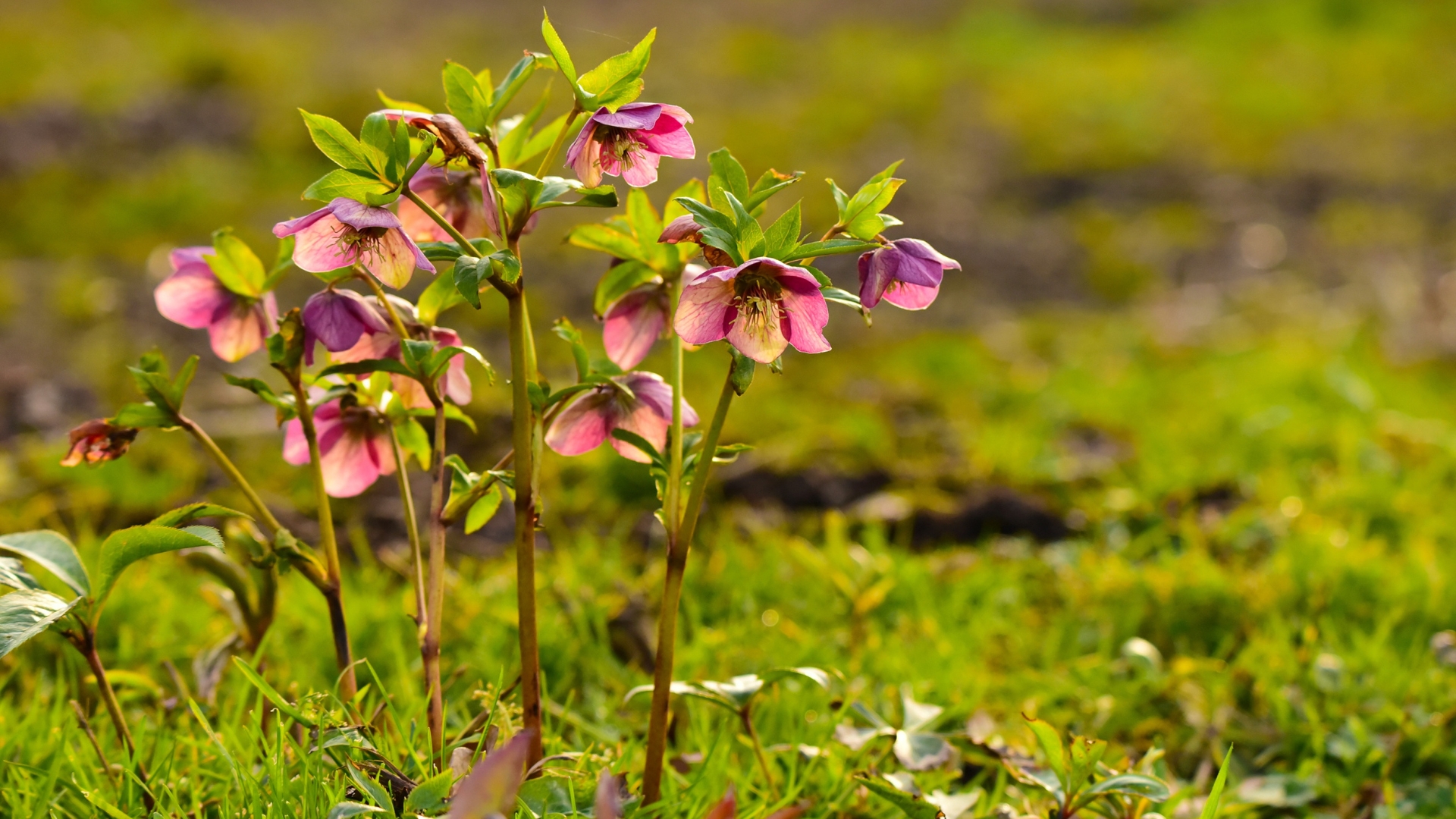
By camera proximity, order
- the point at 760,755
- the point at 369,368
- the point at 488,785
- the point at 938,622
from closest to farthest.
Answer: the point at 488,785 → the point at 369,368 → the point at 760,755 → the point at 938,622

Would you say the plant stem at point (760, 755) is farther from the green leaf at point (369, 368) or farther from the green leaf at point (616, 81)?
the green leaf at point (616, 81)

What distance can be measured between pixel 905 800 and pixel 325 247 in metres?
0.81

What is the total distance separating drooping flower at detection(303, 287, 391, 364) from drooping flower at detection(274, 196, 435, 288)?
6 centimetres

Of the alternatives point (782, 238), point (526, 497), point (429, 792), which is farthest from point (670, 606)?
point (782, 238)

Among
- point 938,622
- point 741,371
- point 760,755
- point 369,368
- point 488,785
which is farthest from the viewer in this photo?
point 938,622

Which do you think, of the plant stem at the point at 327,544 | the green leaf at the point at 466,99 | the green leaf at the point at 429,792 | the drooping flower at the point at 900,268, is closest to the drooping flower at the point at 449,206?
the green leaf at the point at 466,99

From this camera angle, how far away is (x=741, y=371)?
95cm

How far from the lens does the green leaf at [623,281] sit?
1.17 meters

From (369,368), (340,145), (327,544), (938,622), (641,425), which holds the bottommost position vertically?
(938,622)

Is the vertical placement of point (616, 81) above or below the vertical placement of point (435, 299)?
above

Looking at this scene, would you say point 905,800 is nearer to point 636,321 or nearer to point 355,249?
point 636,321

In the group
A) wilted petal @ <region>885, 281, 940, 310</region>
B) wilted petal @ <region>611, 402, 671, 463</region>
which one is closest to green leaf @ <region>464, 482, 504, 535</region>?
wilted petal @ <region>611, 402, 671, 463</region>

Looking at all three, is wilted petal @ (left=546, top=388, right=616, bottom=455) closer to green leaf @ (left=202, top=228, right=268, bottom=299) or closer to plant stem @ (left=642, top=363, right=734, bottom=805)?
plant stem @ (left=642, top=363, right=734, bottom=805)

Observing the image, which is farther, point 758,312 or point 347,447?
point 347,447
